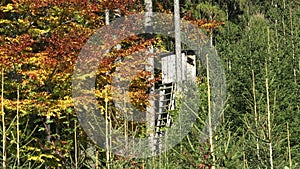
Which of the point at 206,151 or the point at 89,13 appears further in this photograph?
the point at 89,13

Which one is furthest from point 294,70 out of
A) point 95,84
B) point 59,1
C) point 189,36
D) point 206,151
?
point 206,151

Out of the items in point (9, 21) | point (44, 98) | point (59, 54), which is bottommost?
point (44, 98)

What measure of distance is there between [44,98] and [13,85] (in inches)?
26.6

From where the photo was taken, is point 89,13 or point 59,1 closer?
point 59,1

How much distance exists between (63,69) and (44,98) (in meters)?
0.65

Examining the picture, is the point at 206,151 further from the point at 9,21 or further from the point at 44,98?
the point at 9,21

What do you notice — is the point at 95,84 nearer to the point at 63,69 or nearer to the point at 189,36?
the point at 63,69

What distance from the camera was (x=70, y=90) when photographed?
9711 millimetres

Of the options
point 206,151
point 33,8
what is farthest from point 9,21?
point 206,151

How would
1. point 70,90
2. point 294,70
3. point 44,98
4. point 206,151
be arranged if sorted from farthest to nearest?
point 294,70, point 70,90, point 44,98, point 206,151

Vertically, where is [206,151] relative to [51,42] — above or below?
below

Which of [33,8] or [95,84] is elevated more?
[33,8]

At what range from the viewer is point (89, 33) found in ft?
31.7

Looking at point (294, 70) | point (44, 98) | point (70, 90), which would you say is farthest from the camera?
point (294, 70)
